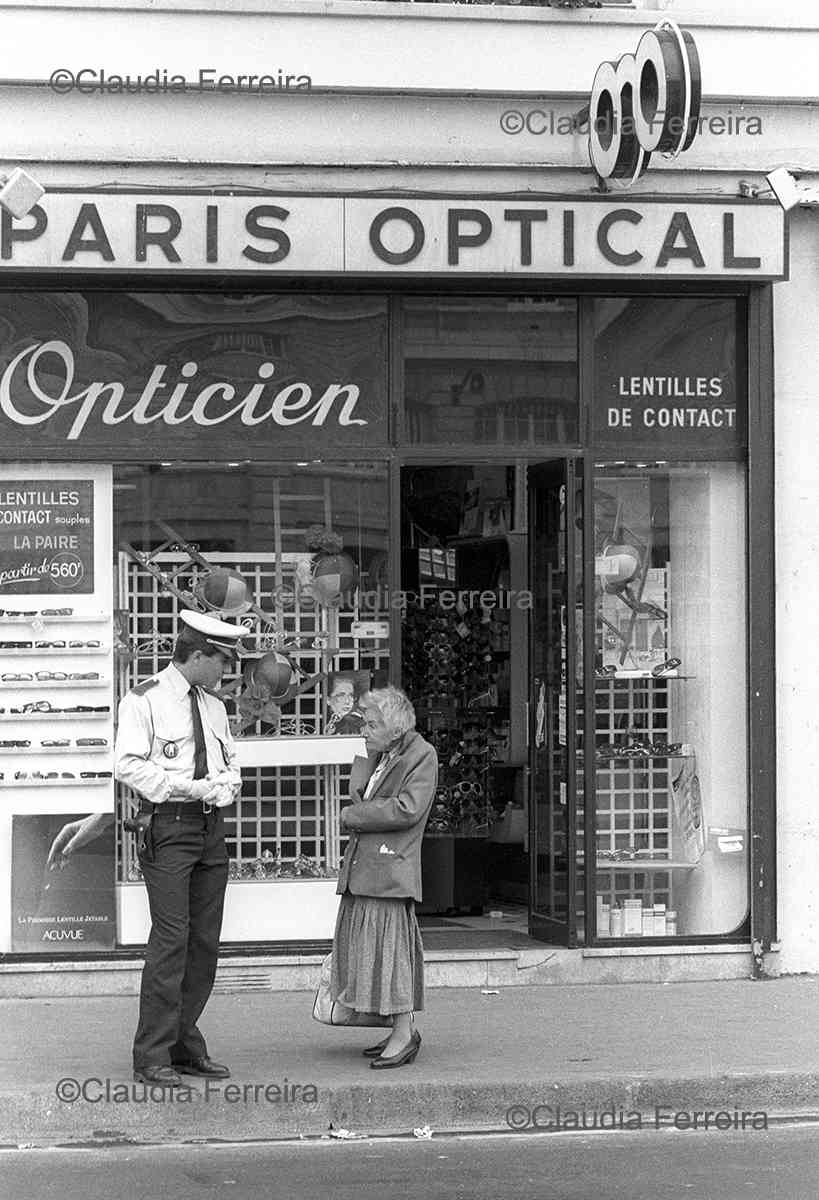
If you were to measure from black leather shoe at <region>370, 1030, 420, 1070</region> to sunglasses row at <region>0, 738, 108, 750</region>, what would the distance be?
9.15ft

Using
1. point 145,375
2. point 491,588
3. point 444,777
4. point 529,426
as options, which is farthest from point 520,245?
point 444,777

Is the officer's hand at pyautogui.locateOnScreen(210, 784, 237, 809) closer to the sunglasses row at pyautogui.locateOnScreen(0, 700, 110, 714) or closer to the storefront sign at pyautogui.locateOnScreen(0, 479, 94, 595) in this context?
the sunglasses row at pyautogui.locateOnScreen(0, 700, 110, 714)

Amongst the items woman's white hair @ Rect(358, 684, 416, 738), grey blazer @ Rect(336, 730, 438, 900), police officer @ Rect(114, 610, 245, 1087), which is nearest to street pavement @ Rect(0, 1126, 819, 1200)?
police officer @ Rect(114, 610, 245, 1087)

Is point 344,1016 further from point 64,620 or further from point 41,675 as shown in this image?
point 64,620

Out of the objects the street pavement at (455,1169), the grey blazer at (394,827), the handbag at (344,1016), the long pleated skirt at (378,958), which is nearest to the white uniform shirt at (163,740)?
the grey blazer at (394,827)

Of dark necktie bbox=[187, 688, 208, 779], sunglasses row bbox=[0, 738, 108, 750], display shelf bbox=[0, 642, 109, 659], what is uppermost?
display shelf bbox=[0, 642, 109, 659]

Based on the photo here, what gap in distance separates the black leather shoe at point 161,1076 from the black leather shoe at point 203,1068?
0.20 meters

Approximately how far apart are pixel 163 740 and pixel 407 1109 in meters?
1.88

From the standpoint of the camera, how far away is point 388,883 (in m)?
8.41

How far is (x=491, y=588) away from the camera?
502 inches

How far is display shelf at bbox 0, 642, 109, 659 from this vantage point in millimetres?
10336

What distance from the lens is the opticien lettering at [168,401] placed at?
33.8 ft

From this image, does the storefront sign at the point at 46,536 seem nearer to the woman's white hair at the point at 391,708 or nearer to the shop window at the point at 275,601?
the shop window at the point at 275,601

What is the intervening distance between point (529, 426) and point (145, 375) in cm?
217
